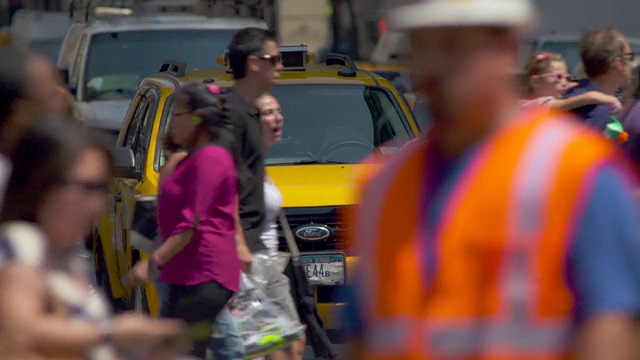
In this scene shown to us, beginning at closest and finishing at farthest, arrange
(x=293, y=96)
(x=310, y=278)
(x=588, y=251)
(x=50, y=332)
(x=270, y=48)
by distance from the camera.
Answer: (x=588, y=251) → (x=50, y=332) → (x=270, y=48) → (x=310, y=278) → (x=293, y=96)

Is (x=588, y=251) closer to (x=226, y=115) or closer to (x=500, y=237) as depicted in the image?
(x=500, y=237)

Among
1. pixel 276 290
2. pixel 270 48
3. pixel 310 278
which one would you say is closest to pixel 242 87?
pixel 270 48

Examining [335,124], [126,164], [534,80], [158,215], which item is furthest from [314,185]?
[158,215]

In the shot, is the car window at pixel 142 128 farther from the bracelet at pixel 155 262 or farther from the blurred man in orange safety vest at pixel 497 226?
the blurred man in orange safety vest at pixel 497 226

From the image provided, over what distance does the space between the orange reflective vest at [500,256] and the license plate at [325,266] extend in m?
5.43

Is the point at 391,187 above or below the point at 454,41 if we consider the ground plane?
below

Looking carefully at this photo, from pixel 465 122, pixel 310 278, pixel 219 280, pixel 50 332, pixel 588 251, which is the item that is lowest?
pixel 310 278

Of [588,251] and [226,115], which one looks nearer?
[588,251]

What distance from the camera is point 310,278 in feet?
25.7

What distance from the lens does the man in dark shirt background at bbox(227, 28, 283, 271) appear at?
6.02 metres

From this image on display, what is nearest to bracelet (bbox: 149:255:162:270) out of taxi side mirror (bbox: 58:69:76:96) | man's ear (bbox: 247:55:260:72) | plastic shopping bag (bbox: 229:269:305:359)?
plastic shopping bag (bbox: 229:269:305:359)

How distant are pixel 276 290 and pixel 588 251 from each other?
3.81 m

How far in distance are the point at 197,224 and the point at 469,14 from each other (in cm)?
329

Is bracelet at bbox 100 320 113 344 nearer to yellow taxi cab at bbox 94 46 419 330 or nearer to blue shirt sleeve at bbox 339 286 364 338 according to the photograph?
blue shirt sleeve at bbox 339 286 364 338
